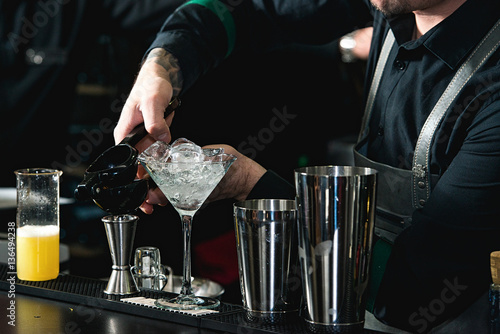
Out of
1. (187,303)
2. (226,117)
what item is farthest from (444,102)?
(226,117)

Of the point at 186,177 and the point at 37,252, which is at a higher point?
the point at 186,177

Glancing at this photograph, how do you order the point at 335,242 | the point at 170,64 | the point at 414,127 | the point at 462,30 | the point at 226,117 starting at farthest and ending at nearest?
1. the point at 226,117
2. the point at 170,64
3. the point at 414,127
4. the point at 462,30
5. the point at 335,242

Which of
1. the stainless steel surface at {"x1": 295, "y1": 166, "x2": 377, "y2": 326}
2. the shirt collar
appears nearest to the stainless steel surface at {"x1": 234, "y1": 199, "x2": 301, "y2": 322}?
the stainless steel surface at {"x1": 295, "y1": 166, "x2": 377, "y2": 326}

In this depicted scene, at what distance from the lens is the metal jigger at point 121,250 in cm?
148

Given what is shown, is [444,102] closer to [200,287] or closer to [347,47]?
[200,287]

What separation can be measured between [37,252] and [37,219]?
95 millimetres

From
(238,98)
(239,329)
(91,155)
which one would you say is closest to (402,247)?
(239,329)

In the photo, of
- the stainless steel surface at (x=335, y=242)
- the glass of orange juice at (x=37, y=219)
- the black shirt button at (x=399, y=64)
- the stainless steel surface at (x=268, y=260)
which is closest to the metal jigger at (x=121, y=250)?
the glass of orange juice at (x=37, y=219)

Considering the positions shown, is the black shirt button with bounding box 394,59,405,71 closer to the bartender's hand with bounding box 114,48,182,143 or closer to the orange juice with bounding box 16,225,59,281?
the bartender's hand with bounding box 114,48,182,143

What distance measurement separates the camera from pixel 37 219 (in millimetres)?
1670

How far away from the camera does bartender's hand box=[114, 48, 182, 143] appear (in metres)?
1.62

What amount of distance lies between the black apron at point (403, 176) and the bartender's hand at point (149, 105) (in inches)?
22.3

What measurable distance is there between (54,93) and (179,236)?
106 cm

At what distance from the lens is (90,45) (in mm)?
3781
